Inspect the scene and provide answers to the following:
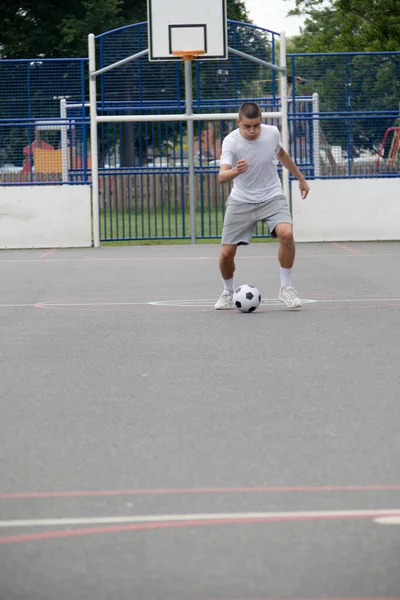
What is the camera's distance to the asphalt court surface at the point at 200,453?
390 cm

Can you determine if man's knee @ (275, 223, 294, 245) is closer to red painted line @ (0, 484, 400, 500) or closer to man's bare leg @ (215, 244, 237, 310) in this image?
man's bare leg @ (215, 244, 237, 310)

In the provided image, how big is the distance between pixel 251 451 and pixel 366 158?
1784 centimetres

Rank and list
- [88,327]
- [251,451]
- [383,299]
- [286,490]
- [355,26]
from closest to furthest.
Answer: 1. [286,490]
2. [251,451]
3. [88,327]
4. [383,299]
5. [355,26]

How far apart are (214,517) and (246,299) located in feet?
23.1

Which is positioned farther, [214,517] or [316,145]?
[316,145]

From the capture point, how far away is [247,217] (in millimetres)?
11773

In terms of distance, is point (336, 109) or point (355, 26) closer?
point (336, 109)

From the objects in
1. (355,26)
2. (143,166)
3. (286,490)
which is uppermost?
(355,26)

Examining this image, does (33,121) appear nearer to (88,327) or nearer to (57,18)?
(88,327)

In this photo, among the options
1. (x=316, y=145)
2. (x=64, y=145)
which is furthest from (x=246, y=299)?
(x=64, y=145)

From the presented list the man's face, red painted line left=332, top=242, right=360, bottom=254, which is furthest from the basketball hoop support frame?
the man's face

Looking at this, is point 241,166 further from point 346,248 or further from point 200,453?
point 346,248

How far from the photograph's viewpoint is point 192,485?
16.5ft

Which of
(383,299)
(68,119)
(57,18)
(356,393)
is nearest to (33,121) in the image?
(68,119)
